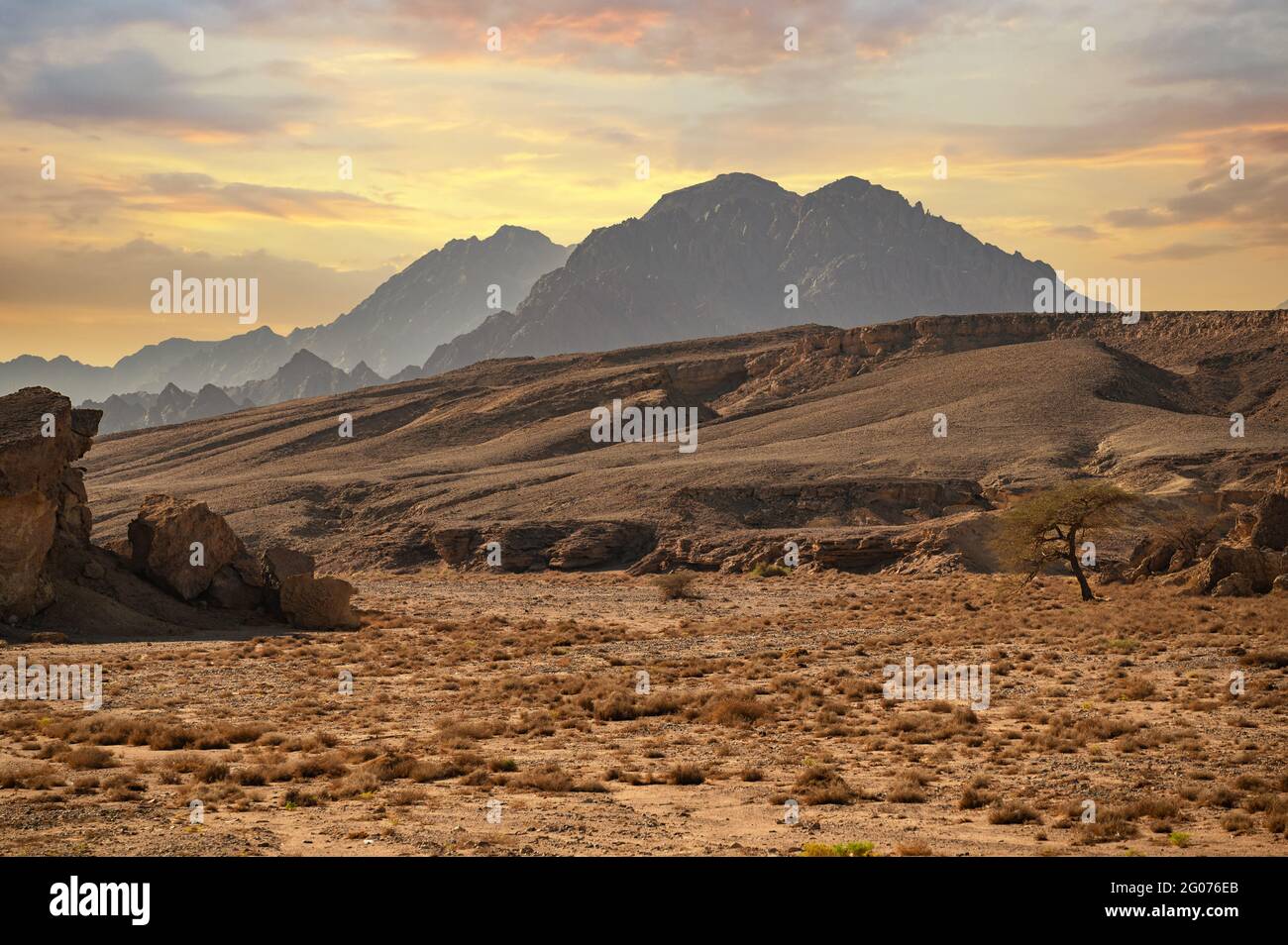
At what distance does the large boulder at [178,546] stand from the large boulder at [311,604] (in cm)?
241

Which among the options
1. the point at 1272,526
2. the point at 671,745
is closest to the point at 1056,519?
the point at 1272,526

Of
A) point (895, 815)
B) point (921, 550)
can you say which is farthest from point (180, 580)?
point (921, 550)

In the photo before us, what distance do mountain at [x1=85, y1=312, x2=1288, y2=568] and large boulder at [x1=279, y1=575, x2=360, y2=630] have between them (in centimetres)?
2452

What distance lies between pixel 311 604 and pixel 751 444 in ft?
169

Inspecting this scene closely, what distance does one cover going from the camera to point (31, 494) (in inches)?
1172

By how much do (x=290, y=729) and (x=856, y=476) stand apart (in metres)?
51.0

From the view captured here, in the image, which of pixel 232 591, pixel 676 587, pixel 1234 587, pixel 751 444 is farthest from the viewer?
pixel 751 444

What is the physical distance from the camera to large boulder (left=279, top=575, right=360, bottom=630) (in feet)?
114

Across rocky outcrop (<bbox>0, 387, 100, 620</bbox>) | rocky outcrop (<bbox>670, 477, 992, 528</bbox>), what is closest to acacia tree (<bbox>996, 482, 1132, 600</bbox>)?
rocky outcrop (<bbox>670, 477, 992, 528</bbox>)

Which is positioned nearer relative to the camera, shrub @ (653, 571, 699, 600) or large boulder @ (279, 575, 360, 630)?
large boulder @ (279, 575, 360, 630)

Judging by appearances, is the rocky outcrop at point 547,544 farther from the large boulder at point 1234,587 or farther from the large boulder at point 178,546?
the large boulder at point 1234,587

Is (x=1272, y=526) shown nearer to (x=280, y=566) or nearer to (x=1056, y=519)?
(x=1056, y=519)

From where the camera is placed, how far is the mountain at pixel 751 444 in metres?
62.3
